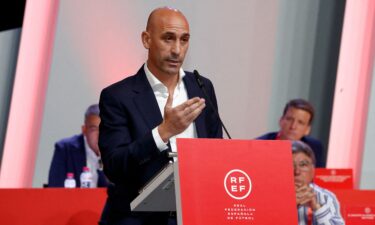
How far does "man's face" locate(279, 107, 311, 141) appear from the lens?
5867mm

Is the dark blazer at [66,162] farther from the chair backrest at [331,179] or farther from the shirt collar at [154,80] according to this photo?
the shirt collar at [154,80]

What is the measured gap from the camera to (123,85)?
3.09m

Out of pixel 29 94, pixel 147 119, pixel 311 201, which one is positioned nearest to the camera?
pixel 147 119

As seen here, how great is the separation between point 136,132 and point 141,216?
293 millimetres

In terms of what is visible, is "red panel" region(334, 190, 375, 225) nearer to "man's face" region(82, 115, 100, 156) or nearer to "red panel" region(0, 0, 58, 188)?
"man's face" region(82, 115, 100, 156)

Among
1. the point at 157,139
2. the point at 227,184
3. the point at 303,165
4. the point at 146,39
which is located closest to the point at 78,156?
the point at 303,165

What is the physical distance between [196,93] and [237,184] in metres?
0.53

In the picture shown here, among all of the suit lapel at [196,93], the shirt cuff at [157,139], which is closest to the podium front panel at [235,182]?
the shirt cuff at [157,139]

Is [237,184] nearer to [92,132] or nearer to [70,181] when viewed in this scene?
[70,181]

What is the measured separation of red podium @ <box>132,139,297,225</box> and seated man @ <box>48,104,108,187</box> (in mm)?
2615

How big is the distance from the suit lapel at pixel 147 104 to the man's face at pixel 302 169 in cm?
140

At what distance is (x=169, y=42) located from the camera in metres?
3.04

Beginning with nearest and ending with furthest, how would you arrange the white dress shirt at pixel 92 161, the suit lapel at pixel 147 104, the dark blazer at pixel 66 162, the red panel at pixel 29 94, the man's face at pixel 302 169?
the suit lapel at pixel 147 104 < the man's face at pixel 302 169 < the dark blazer at pixel 66 162 < the white dress shirt at pixel 92 161 < the red panel at pixel 29 94

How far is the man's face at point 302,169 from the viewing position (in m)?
4.25
